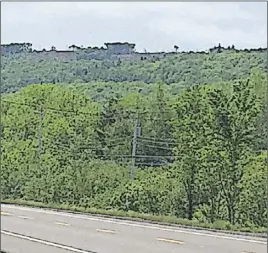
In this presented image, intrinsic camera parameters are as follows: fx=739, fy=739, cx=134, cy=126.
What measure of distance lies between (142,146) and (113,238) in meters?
13.2

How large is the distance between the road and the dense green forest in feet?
8.11

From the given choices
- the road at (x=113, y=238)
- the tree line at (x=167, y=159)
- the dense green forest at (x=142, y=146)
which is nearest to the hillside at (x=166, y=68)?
the dense green forest at (x=142, y=146)

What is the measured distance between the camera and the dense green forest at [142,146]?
14766 mm

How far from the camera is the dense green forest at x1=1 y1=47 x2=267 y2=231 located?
48.4 feet

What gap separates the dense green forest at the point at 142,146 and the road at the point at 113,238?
2.47 meters

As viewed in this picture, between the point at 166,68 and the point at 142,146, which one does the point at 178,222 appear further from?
the point at 166,68

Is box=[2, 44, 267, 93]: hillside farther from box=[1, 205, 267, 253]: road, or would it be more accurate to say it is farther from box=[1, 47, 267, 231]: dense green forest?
box=[1, 205, 267, 253]: road

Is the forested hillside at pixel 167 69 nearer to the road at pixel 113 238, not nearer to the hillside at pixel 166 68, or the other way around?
the hillside at pixel 166 68

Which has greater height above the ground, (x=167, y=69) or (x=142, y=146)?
(x=167, y=69)

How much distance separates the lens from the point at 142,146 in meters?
21.5

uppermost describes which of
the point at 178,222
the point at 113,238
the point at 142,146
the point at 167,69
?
the point at 167,69

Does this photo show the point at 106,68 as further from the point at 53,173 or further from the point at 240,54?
the point at 53,173

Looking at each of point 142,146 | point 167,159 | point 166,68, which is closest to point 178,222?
point 167,159

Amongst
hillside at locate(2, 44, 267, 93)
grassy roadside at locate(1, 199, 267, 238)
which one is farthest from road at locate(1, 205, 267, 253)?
hillside at locate(2, 44, 267, 93)
